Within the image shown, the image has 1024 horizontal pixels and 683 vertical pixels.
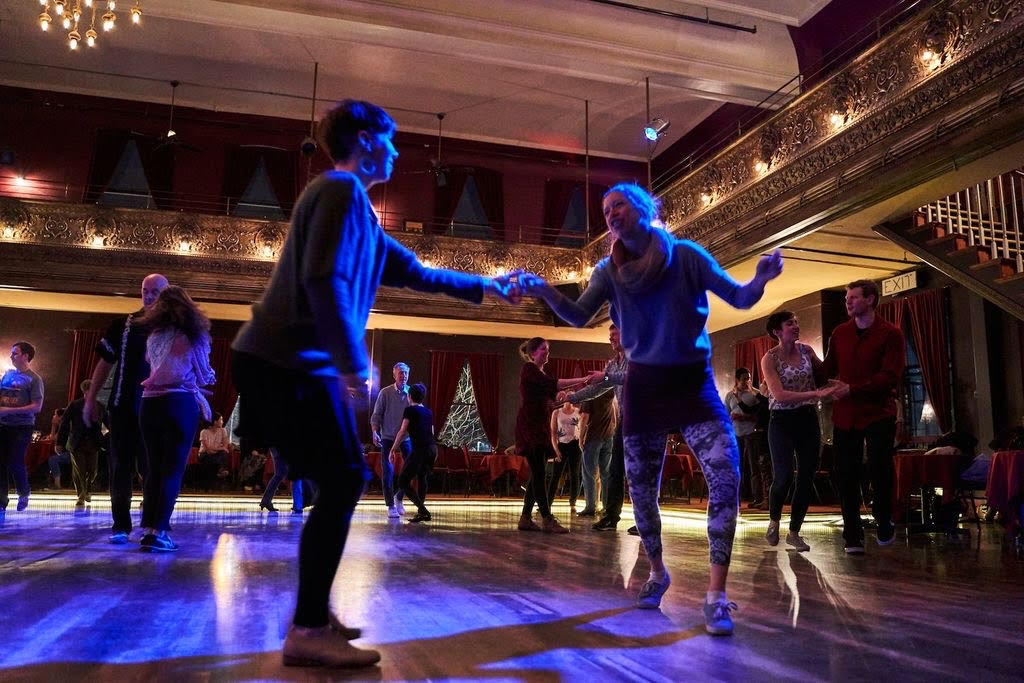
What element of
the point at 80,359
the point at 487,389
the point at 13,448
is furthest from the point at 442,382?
the point at 13,448

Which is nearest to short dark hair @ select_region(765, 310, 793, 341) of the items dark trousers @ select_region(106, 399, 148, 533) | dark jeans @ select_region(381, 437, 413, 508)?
dark trousers @ select_region(106, 399, 148, 533)

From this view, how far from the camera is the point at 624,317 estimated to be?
2469mm

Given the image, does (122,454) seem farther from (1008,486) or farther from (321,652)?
(1008,486)

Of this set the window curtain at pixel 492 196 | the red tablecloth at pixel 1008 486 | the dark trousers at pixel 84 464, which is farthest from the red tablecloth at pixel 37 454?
the red tablecloth at pixel 1008 486

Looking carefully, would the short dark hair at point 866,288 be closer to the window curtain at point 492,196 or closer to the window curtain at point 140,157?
the window curtain at point 492,196

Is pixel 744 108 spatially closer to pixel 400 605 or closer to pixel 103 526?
pixel 103 526

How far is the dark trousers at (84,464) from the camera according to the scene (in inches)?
320

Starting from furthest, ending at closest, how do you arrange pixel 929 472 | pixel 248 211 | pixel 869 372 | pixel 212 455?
pixel 248 211, pixel 212 455, pixel 929 472, pixel 869 372

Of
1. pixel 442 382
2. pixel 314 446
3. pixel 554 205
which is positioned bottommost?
pixel 314 446

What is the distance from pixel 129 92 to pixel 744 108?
11.7 m

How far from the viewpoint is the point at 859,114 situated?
26.2ft

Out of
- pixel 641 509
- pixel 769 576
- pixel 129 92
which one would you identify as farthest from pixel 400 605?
pixel 129 92

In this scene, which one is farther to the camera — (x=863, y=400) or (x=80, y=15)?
(x=80, y=15)

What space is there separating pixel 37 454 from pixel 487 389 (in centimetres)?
853
